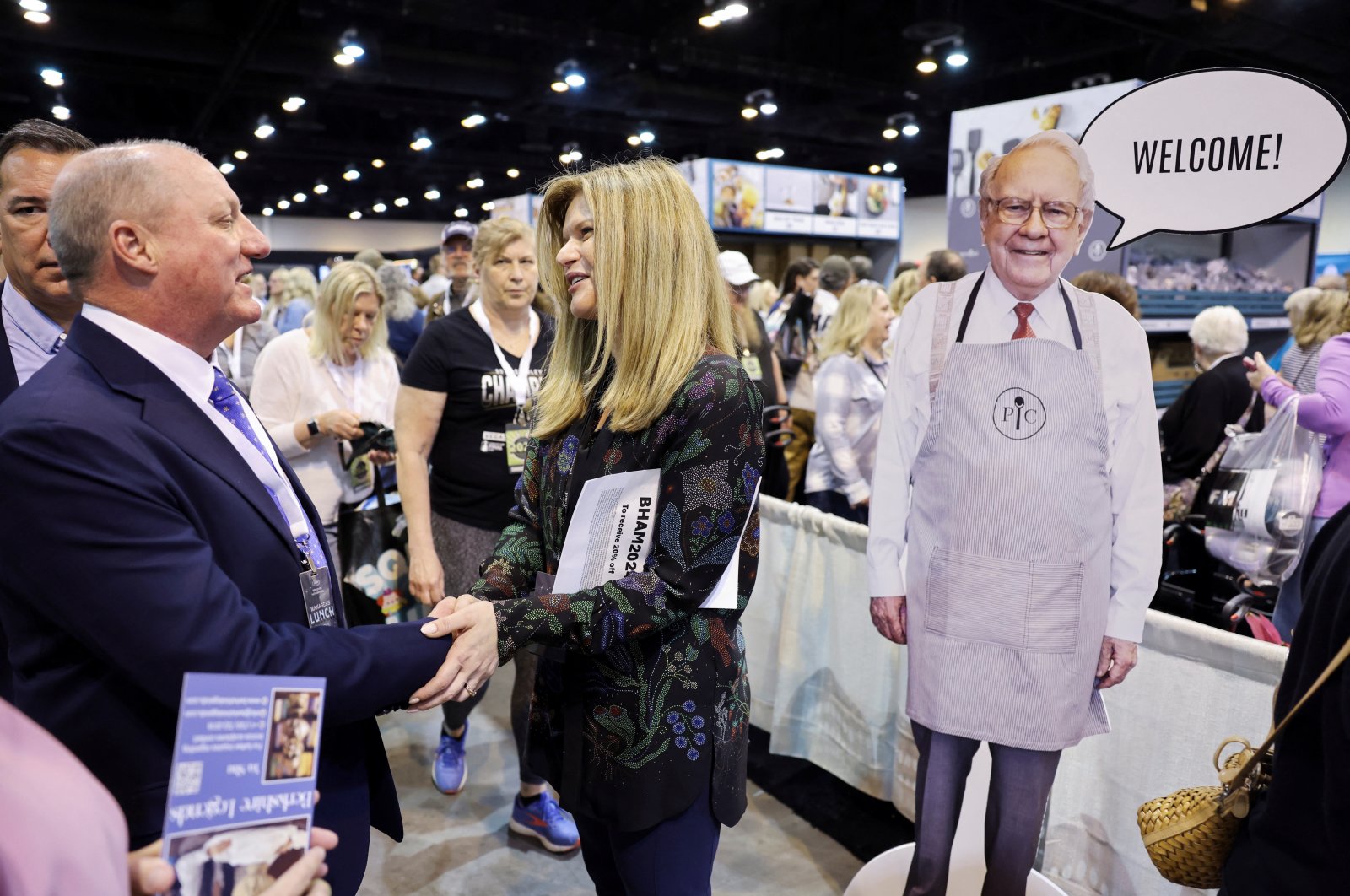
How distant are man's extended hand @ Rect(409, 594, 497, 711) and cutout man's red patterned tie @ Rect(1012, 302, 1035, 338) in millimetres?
1017

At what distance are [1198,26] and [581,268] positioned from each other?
828 cm

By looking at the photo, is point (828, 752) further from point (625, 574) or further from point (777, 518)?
point (625, 574)

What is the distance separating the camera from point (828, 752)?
2863 millimetres

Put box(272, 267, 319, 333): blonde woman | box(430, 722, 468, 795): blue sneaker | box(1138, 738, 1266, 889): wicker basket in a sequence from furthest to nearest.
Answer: box(272, 267, 319, 333): blonde woman → box(430, 722, 468, 795): blue sneaker → box(1138, 738, 1266, 889): wicker basket

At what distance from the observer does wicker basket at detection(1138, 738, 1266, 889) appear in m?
1.16

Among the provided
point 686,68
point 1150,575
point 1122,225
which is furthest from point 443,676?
point 686,68

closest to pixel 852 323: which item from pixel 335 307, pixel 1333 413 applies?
pixel 1333 413

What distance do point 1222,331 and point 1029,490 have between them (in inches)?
118

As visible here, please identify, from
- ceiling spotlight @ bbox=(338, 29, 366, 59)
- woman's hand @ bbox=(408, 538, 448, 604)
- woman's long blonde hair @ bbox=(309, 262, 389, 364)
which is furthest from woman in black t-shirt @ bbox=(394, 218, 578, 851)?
ceiling spotlight @ bbox=(338, 29, 366, 59)

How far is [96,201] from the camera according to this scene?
3.55 ft

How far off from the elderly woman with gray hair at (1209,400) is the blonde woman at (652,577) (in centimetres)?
320

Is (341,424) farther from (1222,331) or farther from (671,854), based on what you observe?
(1222,331)

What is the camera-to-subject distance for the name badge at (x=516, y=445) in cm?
255

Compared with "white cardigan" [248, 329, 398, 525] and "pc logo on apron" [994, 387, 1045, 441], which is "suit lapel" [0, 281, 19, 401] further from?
"pc logo on apron" [994, 387, 1045, 441]
